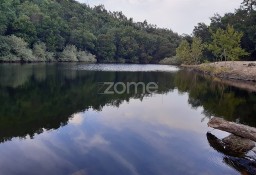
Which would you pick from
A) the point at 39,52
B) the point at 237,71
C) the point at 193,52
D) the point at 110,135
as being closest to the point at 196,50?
the point at 193,52

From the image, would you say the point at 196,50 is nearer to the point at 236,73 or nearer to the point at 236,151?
the point at 236,73

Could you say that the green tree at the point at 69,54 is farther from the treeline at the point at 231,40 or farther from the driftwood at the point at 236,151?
the driftwood at the point at 236,151

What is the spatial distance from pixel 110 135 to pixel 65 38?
302 ft

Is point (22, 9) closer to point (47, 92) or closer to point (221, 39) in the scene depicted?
point (221, 39)

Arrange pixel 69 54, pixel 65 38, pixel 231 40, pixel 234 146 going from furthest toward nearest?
pixel 65 38, pixel 69 54, pixel 231 40, pixel 234 146

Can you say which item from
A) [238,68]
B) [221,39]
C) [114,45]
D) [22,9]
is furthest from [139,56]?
[238,68]

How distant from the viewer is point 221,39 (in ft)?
196

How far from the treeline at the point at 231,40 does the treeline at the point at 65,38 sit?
126 ft

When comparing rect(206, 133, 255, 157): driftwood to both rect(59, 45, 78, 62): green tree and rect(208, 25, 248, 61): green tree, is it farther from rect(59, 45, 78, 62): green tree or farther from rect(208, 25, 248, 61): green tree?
rect(59, 45, 78, 62): green tree

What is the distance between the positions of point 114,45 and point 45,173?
112 meters

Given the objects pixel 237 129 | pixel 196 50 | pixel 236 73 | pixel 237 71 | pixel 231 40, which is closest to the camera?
pixel 237 129

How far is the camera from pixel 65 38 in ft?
328

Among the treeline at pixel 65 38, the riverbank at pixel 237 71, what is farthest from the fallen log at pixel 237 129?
the treeline at pixel 65 38

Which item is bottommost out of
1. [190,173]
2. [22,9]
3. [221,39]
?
[190,173]
